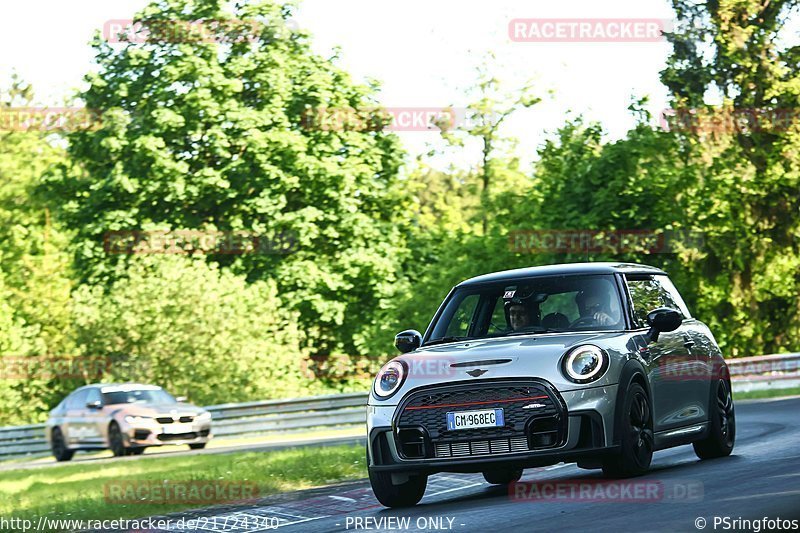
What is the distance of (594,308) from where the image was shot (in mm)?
11102

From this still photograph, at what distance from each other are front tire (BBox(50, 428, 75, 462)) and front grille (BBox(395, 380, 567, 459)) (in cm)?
2181

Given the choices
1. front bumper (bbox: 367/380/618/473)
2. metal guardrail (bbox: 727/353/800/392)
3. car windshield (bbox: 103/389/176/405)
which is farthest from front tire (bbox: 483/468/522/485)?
metal guardrail (bbox: 727/353/800/392)

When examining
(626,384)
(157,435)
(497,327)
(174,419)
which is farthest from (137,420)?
(626,384)

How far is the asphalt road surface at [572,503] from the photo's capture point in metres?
8.37

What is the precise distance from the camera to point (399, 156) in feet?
152

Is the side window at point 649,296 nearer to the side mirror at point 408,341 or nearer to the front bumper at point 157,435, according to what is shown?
the side mirror at point 408,341

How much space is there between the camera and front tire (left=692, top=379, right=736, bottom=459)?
12312 mm

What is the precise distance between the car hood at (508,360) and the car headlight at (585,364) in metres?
0.05

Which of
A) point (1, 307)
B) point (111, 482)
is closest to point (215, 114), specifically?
point (1, 307)

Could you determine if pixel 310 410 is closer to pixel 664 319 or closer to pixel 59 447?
pixel 59 447

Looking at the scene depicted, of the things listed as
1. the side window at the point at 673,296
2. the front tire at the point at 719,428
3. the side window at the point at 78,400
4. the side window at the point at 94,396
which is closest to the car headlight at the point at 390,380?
the side window at the point at 673,296

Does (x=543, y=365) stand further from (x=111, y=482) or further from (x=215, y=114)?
(x=215, y=114)

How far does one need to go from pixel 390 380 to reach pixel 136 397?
19779 mm

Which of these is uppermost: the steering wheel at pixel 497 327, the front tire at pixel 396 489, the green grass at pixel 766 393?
the steering wheel at pixel 497 327
